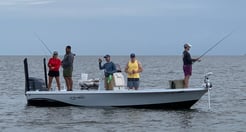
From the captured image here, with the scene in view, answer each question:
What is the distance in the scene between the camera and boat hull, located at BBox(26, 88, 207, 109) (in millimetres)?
19828

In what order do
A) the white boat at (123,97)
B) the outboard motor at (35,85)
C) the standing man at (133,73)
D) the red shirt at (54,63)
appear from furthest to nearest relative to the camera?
1. the outboard motor at (35,85)
2. the red shirt at (54,63)
3. the standing man at (133,73)
4. the white boat at (123,97)

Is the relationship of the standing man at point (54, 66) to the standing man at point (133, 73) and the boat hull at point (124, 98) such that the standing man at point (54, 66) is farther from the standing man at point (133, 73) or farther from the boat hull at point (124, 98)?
the standing man at point (133, 73)

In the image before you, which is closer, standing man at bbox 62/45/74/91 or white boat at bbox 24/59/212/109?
white boat at bbox 24/59/212/109

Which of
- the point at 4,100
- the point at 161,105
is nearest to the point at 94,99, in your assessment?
the point at 161,105

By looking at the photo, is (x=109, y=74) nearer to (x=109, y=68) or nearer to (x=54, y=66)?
(x=109, y=68)

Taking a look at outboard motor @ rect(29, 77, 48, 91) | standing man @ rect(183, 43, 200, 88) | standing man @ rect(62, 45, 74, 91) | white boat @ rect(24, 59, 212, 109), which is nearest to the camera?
standing man @ rect(183, 43, 200, 88)

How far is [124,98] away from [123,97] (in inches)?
2.2

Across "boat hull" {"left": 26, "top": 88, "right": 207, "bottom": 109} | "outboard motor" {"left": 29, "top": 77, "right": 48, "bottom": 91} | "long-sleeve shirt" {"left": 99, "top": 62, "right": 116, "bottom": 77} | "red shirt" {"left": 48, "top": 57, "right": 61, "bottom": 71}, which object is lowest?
"boat hull" {"left": 26, "top": 88, "right": 207, "bottom": 109}

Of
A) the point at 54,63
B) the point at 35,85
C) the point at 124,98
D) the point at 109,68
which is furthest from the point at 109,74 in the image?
the point at 35,85

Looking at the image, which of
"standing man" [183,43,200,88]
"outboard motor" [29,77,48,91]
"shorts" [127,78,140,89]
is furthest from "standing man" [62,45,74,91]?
"standing man" [183,43,200,88]

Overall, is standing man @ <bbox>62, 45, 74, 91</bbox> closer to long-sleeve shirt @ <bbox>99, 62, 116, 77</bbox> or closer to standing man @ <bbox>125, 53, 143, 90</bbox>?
long-sleeve shirt @ <bbox>99, 62, 116, 77</bbox>

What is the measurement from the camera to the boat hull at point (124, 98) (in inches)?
781

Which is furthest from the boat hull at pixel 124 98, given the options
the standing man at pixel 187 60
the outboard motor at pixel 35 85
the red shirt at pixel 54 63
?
the red shirt at pixel 54 63

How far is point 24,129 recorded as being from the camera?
17.2m
